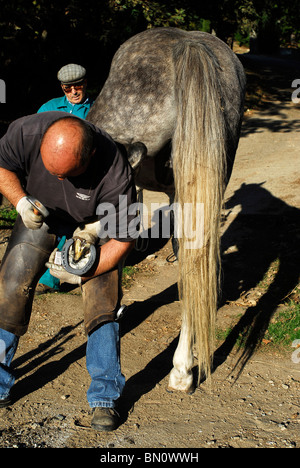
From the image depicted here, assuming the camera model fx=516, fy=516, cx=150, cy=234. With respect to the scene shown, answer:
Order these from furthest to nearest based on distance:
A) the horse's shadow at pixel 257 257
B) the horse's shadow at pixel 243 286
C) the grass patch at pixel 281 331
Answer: the horse's shadow at pixel 257 257, the grass patch at pixel 281 331, the horse's shadow at pixel 243 286

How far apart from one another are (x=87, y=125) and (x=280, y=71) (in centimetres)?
1595

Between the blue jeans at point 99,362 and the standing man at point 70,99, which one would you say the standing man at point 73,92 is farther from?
the blue jeans at point 99,362

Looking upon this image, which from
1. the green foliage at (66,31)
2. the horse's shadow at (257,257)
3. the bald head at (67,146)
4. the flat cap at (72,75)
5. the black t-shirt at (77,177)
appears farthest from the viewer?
the green foliage at (66,31)

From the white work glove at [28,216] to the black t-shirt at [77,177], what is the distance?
0.20 metres

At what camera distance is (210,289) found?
3342mm

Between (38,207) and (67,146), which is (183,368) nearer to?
(38,207)

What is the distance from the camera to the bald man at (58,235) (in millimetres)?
3111

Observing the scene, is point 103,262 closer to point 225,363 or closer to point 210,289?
A: point 210,289

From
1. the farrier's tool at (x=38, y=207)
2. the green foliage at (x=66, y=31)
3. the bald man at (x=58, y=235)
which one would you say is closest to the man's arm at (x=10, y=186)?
the bald man at (x=58, y=235)

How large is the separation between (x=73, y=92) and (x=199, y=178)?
224cm

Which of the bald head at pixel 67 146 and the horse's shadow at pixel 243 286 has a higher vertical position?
the bald head at pixel 67 146

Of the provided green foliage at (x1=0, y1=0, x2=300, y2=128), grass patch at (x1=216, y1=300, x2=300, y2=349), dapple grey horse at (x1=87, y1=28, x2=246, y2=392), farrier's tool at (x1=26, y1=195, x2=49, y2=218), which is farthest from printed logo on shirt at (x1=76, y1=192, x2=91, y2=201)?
green foliage at (x1=0, y1=0, x2=300, y2=128)

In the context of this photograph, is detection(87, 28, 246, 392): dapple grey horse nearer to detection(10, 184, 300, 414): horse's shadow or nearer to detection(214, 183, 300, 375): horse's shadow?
detection(10, 184, 300, 414): horse's shadow

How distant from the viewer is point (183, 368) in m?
3.57
